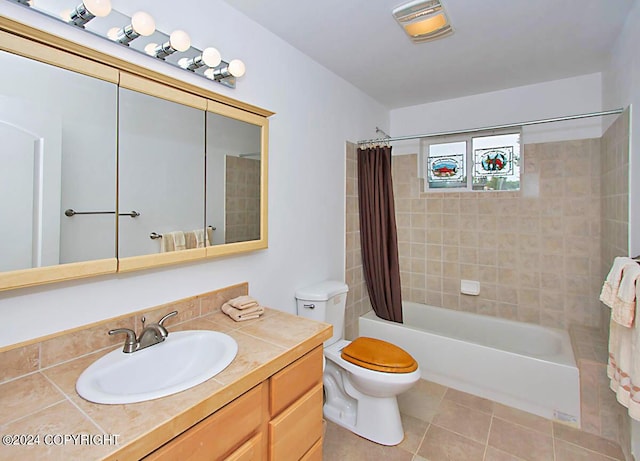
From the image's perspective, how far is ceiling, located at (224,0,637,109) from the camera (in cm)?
171

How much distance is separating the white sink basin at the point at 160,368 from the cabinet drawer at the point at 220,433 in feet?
0.38

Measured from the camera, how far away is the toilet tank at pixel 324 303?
6.91 feet

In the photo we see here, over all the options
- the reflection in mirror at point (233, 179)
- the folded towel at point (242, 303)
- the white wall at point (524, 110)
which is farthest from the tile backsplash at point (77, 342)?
the white wall at point (524, 110)

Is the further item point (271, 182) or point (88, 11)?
point (271, 182)

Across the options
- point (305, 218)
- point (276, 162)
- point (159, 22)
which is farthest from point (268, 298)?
point (159, 22)

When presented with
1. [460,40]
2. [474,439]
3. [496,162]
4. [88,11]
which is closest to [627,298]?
[474,439]

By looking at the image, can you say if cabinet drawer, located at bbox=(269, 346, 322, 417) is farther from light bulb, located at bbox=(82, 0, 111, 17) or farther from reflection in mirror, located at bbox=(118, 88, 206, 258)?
light bulb, located at bbox=(82, 0, 111, 17)

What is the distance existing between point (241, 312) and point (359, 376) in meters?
0.84

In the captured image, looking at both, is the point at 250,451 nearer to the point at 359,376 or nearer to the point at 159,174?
the point at 359,376

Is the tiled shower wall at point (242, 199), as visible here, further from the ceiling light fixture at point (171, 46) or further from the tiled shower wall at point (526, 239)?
the tiled shower wall at point (526, 239)

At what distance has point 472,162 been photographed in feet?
9.94

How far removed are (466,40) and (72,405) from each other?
2.56 meters

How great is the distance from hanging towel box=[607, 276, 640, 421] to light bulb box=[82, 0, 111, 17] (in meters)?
2.29

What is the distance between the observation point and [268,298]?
6.42 ft
